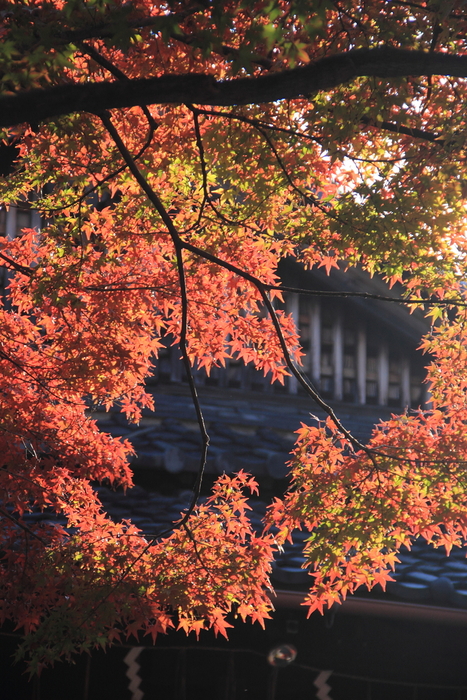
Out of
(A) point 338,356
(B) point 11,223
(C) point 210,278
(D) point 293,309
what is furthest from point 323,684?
(B) point 11,223

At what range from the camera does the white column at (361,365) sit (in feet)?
34.6

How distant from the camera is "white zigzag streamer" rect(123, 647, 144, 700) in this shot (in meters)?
7.69

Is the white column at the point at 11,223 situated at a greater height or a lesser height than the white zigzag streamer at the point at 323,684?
greater

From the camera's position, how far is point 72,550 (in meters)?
5.36

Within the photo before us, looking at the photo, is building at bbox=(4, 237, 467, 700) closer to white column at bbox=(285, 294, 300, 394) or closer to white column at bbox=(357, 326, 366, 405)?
white column at bbox=(285, 294, 300, 394)

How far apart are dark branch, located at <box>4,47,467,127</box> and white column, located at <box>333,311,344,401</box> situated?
755 centimetres

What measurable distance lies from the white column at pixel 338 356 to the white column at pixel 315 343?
0.30 meters

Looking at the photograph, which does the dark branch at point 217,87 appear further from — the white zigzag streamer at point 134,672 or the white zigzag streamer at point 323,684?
the white zigzag streamer at point 323,684

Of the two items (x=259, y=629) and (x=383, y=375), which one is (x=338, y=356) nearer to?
(x=383, y=375)

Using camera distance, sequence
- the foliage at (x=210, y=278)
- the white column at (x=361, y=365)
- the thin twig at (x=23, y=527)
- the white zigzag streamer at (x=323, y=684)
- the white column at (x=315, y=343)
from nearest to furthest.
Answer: the foliage at (x=210, y=278), the thin twig at (x=23, y=527), the white zigzag streamer at (x=323, y=684), the white column at (x=315, y=343), the white column at (x=361, y=365)

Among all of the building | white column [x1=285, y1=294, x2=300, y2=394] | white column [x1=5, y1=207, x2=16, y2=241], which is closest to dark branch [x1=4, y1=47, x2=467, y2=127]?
the building

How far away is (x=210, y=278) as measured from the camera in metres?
5.89

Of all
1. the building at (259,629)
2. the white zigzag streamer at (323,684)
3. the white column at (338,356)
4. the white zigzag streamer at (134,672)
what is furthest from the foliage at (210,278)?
the white column at (338,356)

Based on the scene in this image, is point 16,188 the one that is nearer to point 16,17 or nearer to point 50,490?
point 16,17
